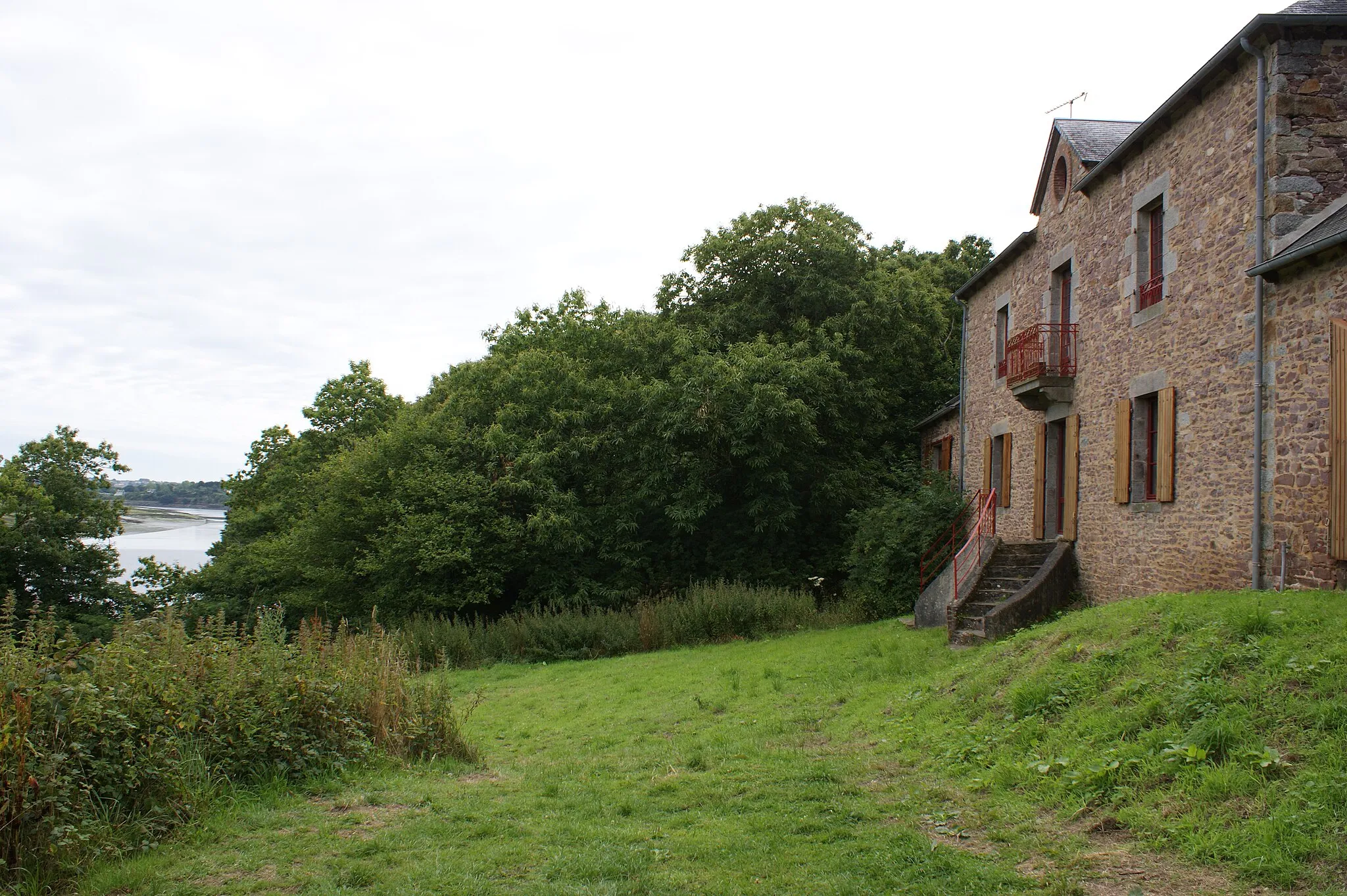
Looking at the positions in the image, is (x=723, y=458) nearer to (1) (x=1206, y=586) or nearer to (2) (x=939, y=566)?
(2) (x=939, y=566)

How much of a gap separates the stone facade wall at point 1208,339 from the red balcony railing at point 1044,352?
0.88ft

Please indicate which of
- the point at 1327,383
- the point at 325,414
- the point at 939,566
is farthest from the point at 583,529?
the point at 1327,383

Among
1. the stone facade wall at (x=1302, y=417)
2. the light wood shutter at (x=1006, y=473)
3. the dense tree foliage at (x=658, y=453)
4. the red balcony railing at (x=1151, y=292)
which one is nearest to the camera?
the stone facade wall at (x=1302, y=417)

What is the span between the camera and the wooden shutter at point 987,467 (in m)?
19.0

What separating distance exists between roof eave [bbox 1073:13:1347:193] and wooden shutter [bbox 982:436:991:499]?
20.6 ft

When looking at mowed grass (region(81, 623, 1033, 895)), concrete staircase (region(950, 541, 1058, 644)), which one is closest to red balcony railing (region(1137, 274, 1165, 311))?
concrete staircase (region(950, 541, 1058, 644))

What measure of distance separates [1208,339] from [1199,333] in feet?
0.83

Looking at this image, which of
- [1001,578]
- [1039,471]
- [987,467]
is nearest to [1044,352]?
[1039,471]

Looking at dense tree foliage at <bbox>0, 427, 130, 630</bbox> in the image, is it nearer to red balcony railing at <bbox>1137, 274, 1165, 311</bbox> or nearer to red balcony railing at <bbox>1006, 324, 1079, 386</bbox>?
red balcony railing at <bbox>1006, 324, 1079, 386</bbox>

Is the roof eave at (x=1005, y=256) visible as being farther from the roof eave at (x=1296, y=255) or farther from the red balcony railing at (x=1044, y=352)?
the roof eave at (x=1296, y=255)

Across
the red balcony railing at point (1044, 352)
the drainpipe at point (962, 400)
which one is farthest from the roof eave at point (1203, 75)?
the drainpipe at point (962, 400)

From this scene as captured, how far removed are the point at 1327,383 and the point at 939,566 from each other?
10.3m

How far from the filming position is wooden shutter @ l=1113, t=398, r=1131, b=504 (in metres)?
12.8

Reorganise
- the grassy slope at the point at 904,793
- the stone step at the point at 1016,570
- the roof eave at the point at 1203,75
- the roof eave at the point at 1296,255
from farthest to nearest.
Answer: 1. the stone step at the point at 1016,570
2. the roof eave at the point at 1203,75
3. the roof eave at the point at 1296,255
4. the grassy slope at the point at 904,793
